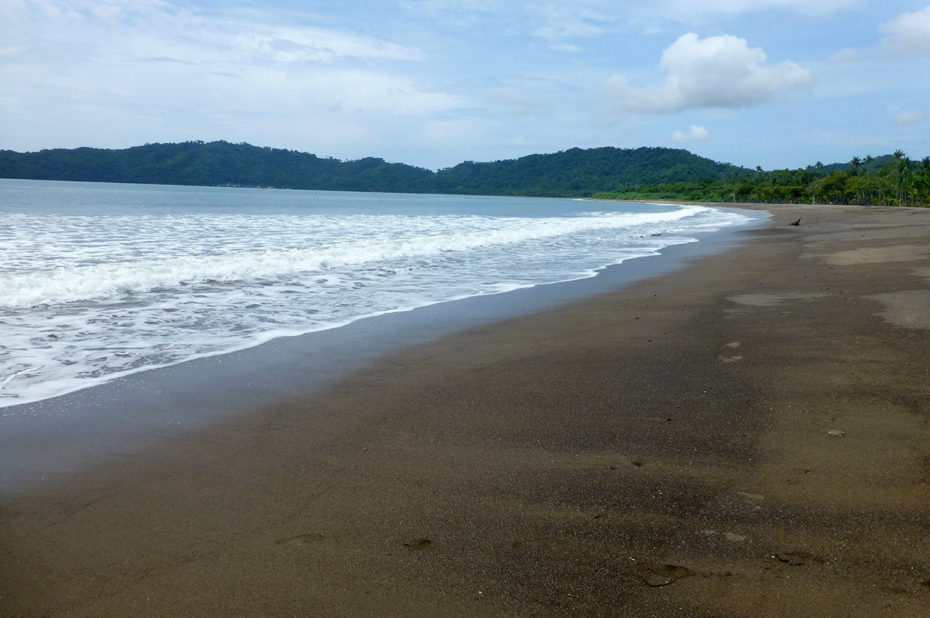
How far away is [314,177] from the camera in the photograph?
561ft

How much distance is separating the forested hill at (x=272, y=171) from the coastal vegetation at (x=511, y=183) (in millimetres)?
224

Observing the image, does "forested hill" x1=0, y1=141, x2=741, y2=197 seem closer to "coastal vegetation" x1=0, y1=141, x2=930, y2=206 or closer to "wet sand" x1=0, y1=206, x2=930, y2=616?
"coastal vegetation" x1=0, y1=141, x2=930, y2=206

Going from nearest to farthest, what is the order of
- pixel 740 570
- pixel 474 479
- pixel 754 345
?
pixel 740 570
pixel 474 479
pixel 754 345

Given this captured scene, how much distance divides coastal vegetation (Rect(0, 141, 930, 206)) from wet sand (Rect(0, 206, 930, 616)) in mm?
81992

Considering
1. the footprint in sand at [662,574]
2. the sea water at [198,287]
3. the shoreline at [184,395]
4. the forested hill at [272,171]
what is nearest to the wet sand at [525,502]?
the footprint in sand at [662,574]

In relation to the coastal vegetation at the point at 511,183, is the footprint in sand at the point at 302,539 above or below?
below

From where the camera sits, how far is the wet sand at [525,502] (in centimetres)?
231

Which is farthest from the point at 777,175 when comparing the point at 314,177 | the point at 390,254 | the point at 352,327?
the point at 352,327

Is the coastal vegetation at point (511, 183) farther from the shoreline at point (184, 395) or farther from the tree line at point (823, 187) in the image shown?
the shoreline at point (184, 395)

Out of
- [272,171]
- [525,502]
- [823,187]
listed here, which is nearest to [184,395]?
[525,502]

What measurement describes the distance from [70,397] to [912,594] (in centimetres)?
→ 510

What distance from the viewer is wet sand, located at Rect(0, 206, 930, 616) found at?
2.31 m

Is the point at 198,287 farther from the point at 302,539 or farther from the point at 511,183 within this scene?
the point at 511,183

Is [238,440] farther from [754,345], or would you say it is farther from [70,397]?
[754,345]
